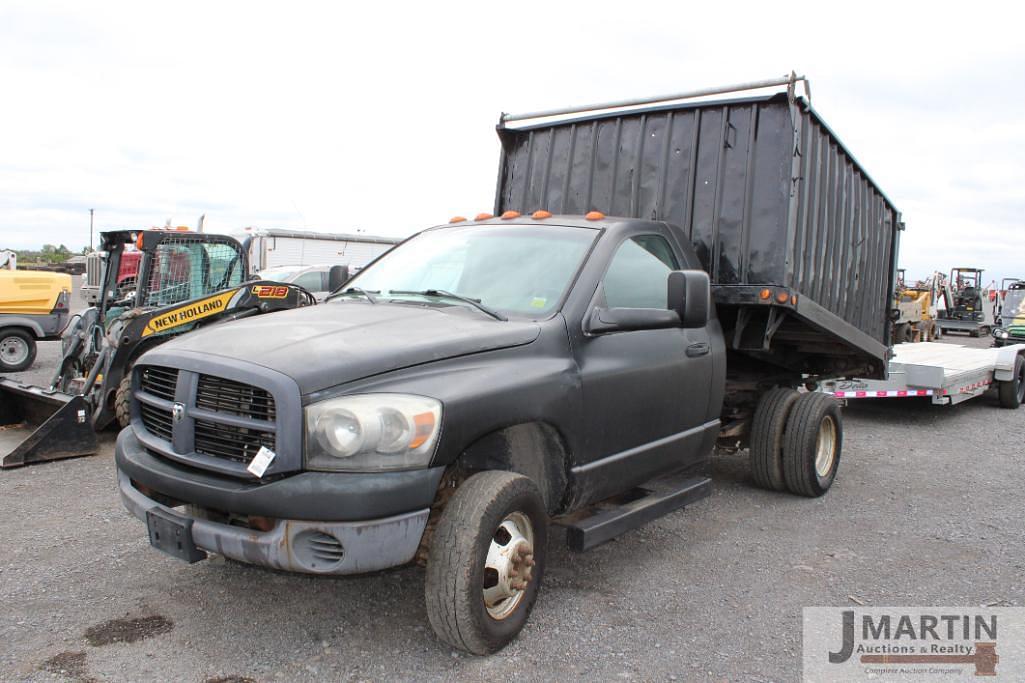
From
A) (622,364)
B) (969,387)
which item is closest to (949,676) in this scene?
(622,364)

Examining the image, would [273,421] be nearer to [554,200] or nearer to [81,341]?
[554,200]

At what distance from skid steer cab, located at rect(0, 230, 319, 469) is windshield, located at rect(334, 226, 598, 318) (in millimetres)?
3139

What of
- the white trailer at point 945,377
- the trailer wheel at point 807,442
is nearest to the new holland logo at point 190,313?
the trailer wheel at point 807,442

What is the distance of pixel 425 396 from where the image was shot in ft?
10.1

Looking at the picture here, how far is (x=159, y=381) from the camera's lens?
11.6 ft

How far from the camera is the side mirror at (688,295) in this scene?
4.04 m

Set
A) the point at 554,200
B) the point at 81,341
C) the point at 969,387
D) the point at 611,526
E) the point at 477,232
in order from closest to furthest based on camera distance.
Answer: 1. the point at 611,526
2. the point at 477,232
3. the point at 554,200
4. the point at 81,341
5. the point at 969,387

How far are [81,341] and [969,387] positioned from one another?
10.4m

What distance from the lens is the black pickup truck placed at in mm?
3004

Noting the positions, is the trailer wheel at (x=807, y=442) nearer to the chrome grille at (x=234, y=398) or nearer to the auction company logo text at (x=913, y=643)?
the auction company logo text at (x=913, y=643)

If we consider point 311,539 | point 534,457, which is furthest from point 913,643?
point 311,539

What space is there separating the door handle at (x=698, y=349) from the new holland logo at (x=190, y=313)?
16.7ft

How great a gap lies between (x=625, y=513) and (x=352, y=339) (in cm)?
170

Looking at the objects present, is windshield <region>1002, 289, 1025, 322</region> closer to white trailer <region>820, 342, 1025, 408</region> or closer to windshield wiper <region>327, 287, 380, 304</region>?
white trailer <region>820, 342, 1025, 408</region>
